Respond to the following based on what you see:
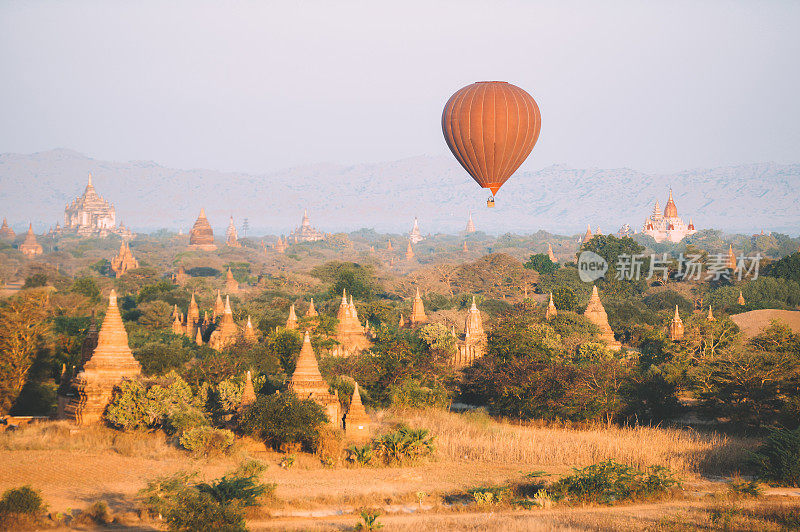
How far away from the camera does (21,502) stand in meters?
18.8

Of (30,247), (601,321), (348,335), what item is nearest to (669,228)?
(30,247)

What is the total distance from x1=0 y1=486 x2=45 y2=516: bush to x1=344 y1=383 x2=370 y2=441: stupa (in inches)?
347

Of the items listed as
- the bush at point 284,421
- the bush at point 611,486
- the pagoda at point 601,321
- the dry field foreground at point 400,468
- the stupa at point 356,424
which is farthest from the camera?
the pagoda at point 601,321

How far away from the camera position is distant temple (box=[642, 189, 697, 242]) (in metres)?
184

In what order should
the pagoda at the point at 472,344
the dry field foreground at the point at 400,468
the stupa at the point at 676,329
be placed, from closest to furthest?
the dry field foreground at the point at 400,468
the pagoda at the point at 472,344
the stupa at the point at 676,329

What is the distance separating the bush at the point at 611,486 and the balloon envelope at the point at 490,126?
13.5m

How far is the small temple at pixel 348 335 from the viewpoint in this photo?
40.2 metres

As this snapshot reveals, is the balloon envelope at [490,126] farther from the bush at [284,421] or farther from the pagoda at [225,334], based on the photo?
the pagoda at [225,334]

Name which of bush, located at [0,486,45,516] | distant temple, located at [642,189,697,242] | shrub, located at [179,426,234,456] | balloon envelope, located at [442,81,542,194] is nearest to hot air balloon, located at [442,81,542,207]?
balloon envelope, located at [442,81,542,194]

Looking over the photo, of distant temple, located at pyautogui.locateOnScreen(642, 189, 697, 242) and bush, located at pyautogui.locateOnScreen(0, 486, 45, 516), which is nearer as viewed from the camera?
bush, located at pyautogui.locateOnScreen(0, 486, 45, 516)

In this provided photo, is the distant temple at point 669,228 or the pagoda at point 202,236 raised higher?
the distant temple at point 669,228

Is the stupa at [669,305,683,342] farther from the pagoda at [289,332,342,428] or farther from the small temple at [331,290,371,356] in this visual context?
the pagoda at [289,332,342,428]

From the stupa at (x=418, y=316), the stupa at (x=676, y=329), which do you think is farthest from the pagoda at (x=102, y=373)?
the stupa at (x=418, y=316)

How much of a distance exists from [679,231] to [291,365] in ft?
514
